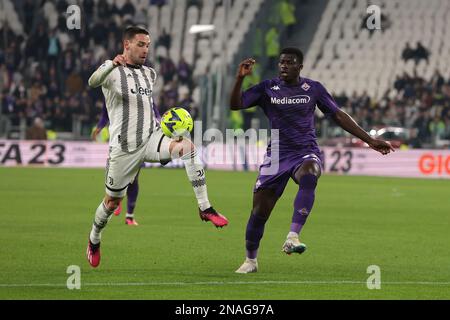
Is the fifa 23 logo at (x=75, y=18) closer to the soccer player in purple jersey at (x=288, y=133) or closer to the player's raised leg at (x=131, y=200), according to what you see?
the player's raised leg at (x=131, y=200)

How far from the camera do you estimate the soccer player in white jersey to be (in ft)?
35.3

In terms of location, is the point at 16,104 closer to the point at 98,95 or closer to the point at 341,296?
the point at 98,95

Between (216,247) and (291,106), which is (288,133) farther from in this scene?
(216,247)

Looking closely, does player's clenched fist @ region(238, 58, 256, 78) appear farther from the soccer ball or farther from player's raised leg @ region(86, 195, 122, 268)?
player's raised leg @ region(86, 195, 122, 268)

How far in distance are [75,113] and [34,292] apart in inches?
1073

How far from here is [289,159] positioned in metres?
11.0

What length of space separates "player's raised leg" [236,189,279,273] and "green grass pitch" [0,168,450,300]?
176mm

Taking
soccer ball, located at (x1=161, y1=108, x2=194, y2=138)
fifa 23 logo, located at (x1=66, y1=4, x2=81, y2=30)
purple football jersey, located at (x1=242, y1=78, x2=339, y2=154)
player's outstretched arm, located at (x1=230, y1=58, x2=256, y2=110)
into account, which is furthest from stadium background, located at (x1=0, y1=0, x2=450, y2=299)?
player's outstretched arm, located at (x1=230, y1=58, x2=256, y2=110)

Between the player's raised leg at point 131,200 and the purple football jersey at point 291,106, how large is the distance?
5.44 meters

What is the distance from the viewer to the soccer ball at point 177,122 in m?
10.7

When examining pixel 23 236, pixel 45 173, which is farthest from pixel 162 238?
pixel 45 173

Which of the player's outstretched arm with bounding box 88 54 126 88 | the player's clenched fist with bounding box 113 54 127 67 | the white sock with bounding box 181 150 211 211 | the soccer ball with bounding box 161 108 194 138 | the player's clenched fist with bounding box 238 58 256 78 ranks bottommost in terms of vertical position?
the white sock with bounding box 181 150 211 211

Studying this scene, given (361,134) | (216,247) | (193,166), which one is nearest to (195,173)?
(193,166)

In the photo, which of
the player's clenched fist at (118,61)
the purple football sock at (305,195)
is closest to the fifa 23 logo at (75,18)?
the player's clenched fist at (118,61)
